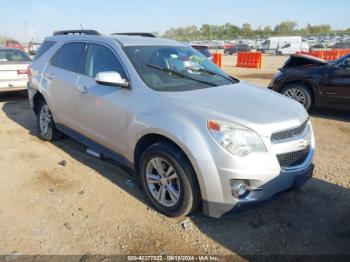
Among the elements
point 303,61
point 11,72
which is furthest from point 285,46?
point 11,72

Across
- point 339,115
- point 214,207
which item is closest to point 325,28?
point 339,115

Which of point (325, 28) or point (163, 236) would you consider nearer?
point (163, 236)

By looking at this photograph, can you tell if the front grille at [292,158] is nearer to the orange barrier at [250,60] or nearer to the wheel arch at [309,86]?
the wheel arch at [309,86]

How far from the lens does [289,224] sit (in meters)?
3.35

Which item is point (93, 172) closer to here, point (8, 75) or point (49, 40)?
point (49, 40)

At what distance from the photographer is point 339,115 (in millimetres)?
7773

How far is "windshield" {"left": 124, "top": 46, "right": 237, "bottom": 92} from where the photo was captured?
3.69 meters

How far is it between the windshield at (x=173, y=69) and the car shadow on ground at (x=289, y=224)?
1360 mm

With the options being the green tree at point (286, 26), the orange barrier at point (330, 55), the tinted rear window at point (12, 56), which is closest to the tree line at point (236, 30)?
the green tree at point (286, 26)

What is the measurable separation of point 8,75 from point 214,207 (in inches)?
291

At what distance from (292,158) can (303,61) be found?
18.1 ft

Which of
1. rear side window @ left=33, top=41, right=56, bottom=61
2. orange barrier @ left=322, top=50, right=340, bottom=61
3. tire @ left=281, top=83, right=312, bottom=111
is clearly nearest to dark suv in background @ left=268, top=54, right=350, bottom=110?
tire @ left=281, top=83, right=312, bottom=111

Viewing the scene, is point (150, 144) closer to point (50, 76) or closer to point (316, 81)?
point (50, 76)

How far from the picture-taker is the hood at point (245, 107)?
2996 millimetres
